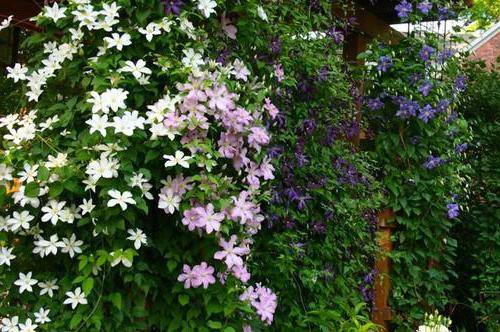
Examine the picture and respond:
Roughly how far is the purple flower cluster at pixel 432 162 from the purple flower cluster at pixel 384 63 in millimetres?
602

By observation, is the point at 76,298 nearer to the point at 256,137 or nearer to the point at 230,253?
the point at 230,253

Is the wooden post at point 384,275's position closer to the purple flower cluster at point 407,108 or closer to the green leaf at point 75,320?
the purple flower cluster at point 407,108

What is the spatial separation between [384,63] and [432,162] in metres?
0.66

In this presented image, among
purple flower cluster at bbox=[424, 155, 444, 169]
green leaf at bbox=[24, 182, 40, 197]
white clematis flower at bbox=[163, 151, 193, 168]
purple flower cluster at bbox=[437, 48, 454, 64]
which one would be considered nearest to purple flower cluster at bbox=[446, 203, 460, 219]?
purple flower cluster at bbox=[424, 155, 444, 169]

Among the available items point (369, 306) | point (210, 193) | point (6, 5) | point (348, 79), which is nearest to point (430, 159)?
point (348, 79)

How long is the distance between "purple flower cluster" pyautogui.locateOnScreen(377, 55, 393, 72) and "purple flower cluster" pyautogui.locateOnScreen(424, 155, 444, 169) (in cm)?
60

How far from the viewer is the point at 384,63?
378cm

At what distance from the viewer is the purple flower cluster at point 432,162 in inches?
146

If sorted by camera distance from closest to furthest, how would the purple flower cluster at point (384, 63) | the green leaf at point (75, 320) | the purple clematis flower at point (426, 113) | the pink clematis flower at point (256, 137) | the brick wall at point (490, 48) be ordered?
the green leaf at point (75, 320)
the pink clematis flower at point (256, 137)
the purple clematis flower at point (426, 113)
the purple flower cluster at point (384, 63)
the brick wall at point (490, 48)

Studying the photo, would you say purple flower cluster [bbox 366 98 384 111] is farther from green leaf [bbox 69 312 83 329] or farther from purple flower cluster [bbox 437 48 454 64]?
green leaf [bbox 69 312 83 329]

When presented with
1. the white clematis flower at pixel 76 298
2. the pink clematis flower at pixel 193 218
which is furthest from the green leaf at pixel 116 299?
the pink clematis flower at pixel 193 218

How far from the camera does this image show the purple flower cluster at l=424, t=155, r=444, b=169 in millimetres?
3699

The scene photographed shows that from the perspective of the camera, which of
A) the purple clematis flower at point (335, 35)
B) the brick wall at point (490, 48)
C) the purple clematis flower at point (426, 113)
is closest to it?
the purple clematis flower at point (335, 35)

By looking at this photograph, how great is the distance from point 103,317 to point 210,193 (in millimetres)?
512
